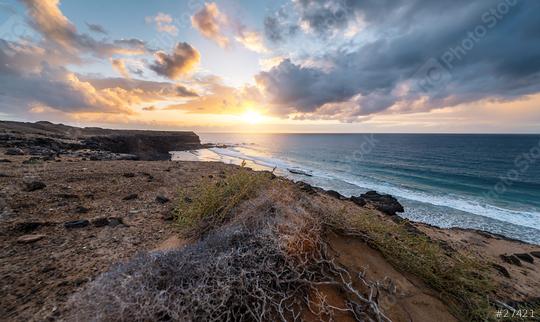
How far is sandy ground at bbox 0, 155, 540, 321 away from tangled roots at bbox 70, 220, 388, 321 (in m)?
0.39

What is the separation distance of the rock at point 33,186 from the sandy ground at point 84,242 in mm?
48

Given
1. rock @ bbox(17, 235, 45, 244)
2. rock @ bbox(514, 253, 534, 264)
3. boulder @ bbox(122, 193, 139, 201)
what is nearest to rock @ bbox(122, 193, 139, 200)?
boulder @ bbox(122, 193, 139, 201)

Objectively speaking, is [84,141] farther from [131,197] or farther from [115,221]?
[115,221]

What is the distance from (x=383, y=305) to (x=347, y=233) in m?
1.15

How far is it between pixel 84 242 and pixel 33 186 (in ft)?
13.1

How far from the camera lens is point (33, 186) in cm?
645

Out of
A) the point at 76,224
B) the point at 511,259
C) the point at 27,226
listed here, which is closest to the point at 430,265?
the point at 76,224

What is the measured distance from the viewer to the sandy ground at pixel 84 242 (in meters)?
2.91

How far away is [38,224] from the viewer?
4.68 m

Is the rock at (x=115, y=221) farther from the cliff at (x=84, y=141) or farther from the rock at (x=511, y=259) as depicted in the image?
→ the cliff at (x=84, y=141)

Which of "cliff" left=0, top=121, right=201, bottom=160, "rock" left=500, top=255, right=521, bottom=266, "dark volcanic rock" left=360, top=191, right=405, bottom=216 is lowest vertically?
"dark volcanic rock" left=360, top=191, right=405, bottom=216

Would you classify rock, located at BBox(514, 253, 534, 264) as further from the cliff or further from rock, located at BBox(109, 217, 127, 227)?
the cliff

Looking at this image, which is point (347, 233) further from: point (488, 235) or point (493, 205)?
point (493, 205)

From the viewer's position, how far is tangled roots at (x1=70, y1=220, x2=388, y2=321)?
2.06 meters
